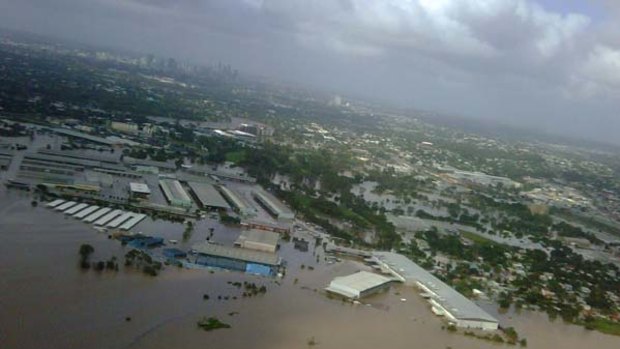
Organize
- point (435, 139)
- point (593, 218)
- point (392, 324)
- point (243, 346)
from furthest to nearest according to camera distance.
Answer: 1. point (435, 139)
2. point (593, 218)
3. point (392, 324)
4. point (243, 346)

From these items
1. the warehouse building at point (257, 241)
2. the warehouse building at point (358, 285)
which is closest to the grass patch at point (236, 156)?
the warehouse building at point (257, 241)

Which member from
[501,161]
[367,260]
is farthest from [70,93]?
[501,161]

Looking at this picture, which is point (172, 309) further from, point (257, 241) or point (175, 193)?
point (175, 193)

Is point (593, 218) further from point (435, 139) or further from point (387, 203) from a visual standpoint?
point (435, 139)

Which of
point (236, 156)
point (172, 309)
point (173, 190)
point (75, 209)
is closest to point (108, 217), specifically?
point (75, 209)

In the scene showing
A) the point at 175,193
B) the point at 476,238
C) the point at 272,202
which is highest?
the point at 175,193

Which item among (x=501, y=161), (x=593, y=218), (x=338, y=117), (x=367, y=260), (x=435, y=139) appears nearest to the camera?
(x=367, y=260)
